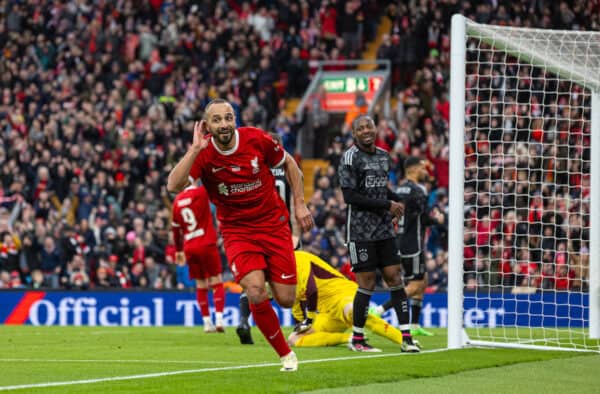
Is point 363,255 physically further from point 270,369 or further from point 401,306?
point 270,369

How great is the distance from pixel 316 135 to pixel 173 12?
Result: 20.3ft

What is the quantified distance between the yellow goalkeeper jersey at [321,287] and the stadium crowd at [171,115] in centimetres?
587

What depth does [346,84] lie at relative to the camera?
27078 millimetres

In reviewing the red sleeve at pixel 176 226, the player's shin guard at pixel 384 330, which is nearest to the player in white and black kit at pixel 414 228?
the player's shin guard at pixel 384 330

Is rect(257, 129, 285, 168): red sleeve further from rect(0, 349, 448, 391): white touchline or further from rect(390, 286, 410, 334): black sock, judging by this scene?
rect(390, 286, 410, 334): black sock

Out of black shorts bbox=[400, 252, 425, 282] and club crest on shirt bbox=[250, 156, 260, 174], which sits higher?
club crest on shirt bbox=[250, 156, 260, 174]

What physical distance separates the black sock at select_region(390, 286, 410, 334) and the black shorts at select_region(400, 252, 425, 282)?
314cm

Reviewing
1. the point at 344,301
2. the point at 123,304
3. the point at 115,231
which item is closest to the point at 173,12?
the point at 115,231

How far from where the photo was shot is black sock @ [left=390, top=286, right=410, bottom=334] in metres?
11.0

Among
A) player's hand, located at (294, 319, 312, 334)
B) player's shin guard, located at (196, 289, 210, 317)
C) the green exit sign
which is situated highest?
the green exit sign

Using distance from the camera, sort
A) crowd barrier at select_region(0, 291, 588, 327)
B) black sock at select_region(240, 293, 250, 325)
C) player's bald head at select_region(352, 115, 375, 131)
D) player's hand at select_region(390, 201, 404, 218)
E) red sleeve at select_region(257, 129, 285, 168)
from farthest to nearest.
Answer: crowd barrier at select_region(0, 291, 588, 327)
black sock at select_region(240, 293, 250, 325)
player's bald head at select_region(352, 115, 375, 131)
player's hand at select_region(390, 201, 404, 218)
red sleeve at select_region(257, 129, 285, 168)

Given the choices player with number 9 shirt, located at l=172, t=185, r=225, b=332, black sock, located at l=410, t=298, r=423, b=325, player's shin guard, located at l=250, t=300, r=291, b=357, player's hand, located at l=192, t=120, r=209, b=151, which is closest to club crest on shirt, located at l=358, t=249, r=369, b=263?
player's shin guard, located at l=250, t=300, r=291, b=357

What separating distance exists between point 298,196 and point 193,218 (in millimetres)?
7443

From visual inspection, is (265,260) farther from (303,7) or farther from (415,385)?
(303,7)
